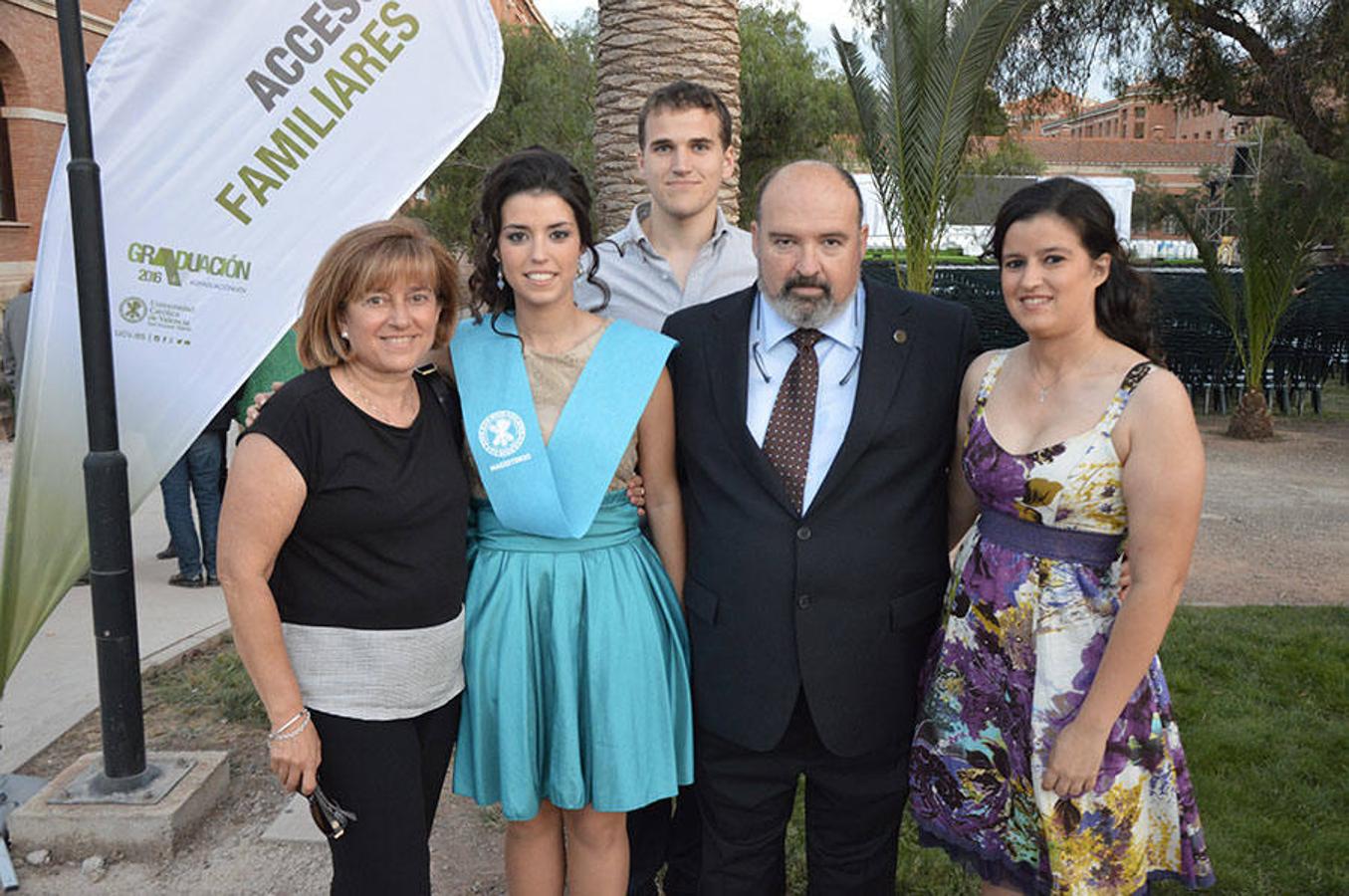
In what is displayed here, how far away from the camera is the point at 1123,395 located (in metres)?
2.15

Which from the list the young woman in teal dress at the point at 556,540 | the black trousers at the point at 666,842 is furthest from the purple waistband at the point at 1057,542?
the black trousers at the point at 666,842

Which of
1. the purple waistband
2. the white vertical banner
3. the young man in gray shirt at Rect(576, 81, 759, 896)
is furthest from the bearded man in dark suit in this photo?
the white vertical banner

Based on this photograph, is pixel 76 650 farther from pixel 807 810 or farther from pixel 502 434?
pixel 807 810

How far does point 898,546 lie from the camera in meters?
2.46

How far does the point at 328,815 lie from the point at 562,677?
574 mm

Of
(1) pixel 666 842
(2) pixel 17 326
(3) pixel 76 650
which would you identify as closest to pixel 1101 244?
(1) pixel 666 842

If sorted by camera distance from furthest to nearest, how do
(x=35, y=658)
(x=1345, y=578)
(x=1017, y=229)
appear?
(x=1345, y=578) < (x=35, y=658) < (x=1017, y=229)

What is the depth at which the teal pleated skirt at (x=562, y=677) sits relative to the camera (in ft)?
8.09

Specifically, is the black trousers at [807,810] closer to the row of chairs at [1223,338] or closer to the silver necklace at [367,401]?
the silver necklace at [367,401]

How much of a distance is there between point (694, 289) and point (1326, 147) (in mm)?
13371

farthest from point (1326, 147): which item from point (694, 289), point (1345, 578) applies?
point (694, 289)

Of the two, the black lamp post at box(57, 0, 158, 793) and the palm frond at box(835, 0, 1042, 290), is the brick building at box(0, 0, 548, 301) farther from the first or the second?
the black lamp post at box(57, 0, 158, 793)

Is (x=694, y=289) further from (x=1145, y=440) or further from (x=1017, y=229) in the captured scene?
(x=1145, y=440)

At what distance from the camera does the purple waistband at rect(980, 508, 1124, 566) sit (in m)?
2.19
